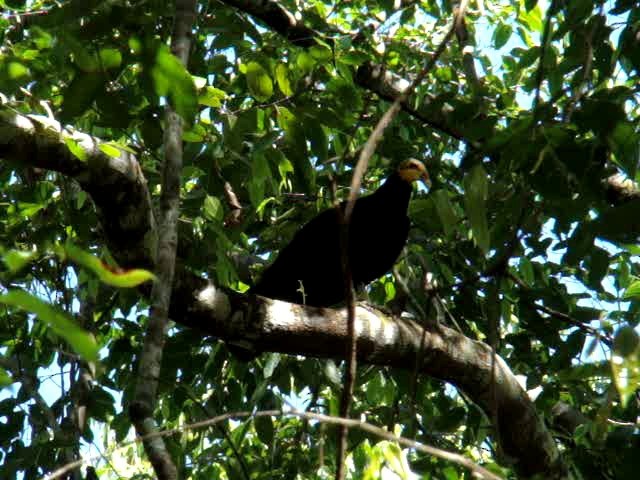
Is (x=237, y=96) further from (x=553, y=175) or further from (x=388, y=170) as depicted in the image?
(x=553, y=175)

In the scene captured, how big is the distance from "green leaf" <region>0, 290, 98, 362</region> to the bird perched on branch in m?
2.64

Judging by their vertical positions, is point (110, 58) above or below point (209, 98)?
below

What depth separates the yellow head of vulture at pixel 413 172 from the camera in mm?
3916

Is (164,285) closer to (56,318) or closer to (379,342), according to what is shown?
(379,342)

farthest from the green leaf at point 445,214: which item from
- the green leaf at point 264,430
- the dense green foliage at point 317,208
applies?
the green leaf at point 264,430

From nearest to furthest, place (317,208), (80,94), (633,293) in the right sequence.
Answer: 1. (80,94)
2. (633,293)
3. (317,208)

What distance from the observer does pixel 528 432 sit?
2.78 meters

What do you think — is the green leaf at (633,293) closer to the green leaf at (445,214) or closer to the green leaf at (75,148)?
the green leaf at (445,214)

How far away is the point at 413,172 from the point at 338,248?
53 centimetres

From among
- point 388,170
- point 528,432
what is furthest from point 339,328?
point 388,170

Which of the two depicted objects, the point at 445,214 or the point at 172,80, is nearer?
the point at 172,80

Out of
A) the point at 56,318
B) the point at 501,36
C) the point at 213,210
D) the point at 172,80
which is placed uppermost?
the point at 501,36

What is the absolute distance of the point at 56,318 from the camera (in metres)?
0.86

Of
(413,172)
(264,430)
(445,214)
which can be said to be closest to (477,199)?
(445,214)
